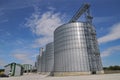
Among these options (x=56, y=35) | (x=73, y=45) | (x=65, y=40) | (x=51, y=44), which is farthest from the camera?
(x=51, y=44)

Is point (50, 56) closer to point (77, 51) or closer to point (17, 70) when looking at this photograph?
point (17, 70)

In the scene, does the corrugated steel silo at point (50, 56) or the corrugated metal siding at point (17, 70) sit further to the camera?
the corrugated steel silo at point (50, 56)

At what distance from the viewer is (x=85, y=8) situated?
4731 centimetres

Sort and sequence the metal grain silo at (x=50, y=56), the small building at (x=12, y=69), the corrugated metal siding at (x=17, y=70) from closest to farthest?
the small building at (x=12, y=69)
the corrugated metal siding at (x=17, y=70)
the metal grain silo at (x=50, y=56)

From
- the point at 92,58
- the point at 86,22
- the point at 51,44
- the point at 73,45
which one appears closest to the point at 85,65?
the point at 92,58

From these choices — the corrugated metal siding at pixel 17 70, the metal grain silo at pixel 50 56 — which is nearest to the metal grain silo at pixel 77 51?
the corrugated metal siding at pixel 17 70

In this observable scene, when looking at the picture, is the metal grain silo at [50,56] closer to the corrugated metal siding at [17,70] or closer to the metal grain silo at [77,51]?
the corrugated metal siding at [17,70]

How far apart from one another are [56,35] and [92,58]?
18.5 meters

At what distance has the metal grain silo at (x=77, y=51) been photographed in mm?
Answer: 40531

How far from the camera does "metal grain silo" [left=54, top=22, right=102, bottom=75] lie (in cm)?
4053

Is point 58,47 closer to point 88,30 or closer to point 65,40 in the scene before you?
point 65,40

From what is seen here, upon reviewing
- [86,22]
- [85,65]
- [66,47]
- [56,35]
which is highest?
[86,22]

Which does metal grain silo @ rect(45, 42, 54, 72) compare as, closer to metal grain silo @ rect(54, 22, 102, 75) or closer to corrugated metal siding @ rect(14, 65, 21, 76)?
corrugated metal siding @ rect(14, 65, 21, 76)

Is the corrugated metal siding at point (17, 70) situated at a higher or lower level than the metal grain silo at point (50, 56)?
lower
